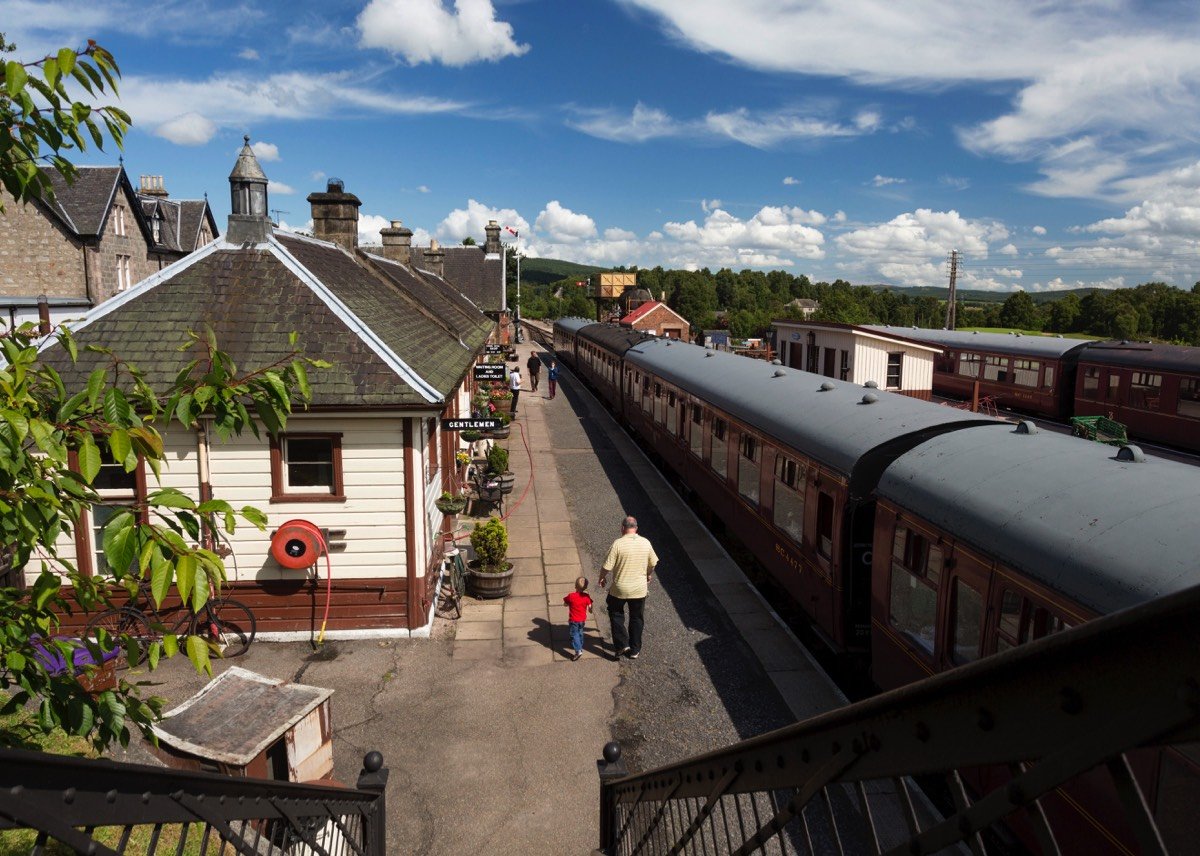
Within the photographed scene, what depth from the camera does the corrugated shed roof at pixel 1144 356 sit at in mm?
20938

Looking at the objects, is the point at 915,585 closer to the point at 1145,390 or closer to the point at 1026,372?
the point at 1145,390

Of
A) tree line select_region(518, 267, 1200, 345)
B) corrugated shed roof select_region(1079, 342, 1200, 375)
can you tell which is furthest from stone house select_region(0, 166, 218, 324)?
tree line select_region(518, 267, 1200, 345)

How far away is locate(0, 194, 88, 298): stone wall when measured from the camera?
111 ft

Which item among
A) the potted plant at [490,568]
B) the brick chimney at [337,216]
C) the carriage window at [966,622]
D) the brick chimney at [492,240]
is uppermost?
the brick chimney at [492,240]

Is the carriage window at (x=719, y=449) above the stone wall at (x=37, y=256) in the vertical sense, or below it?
below

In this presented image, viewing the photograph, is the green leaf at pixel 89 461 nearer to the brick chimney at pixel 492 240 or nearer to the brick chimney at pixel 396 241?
the brick chimney at pixel 396 241

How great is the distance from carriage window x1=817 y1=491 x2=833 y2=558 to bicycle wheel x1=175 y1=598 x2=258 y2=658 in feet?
24.5

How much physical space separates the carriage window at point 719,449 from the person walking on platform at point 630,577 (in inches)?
178

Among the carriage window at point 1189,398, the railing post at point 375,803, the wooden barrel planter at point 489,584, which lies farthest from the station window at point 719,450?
the carriage window at point 1189,398

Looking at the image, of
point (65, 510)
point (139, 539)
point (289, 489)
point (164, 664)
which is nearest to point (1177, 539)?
point (139, 539)

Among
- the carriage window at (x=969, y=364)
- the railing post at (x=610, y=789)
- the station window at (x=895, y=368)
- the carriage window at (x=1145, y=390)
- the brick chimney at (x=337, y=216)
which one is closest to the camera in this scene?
the railing post at (x=610, y=789)

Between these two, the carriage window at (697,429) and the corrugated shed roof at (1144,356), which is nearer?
the carriage window at (697,429)

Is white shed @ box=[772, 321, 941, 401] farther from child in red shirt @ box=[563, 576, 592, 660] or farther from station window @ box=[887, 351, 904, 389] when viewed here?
child in red shirt @ box=[563, 576, 592, 660]

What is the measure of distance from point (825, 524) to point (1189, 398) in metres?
16.9
